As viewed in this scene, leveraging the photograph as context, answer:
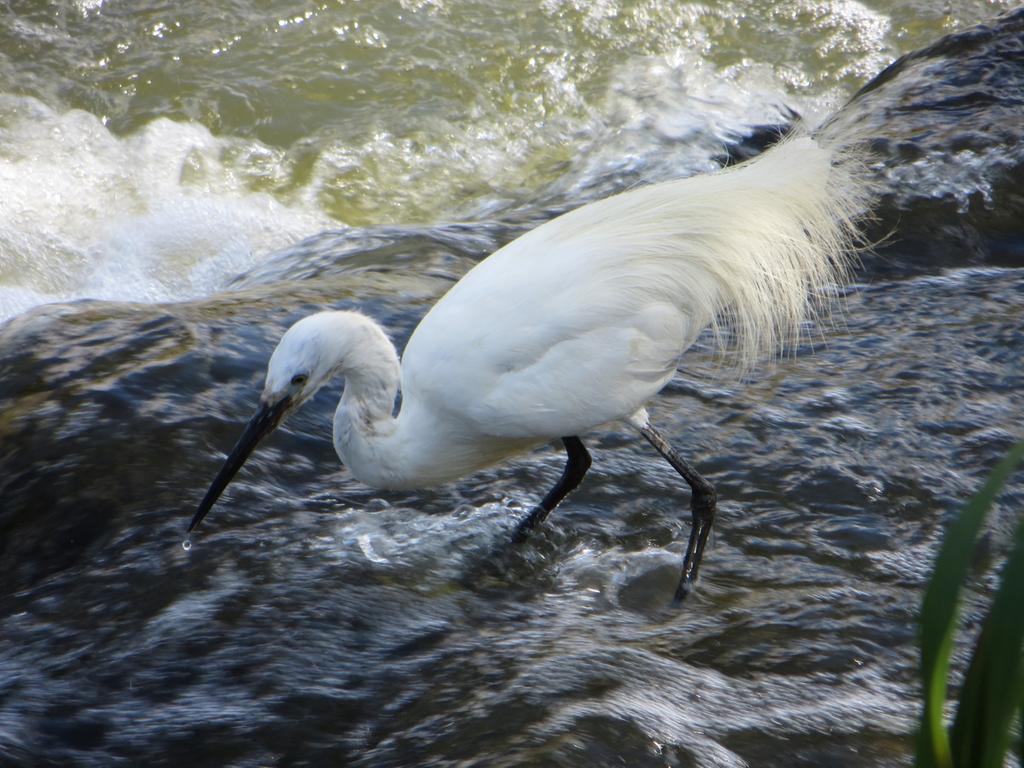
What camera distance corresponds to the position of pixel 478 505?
3.13 meters

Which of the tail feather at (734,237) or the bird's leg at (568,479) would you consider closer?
the tail feather at (734,237)

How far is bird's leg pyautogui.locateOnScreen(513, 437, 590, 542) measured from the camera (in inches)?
119

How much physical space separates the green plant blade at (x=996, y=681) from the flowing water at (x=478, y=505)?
0.77 meters

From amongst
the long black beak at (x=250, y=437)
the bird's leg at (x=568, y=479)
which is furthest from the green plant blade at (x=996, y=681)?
the bird's leg at (x=568, y=479)

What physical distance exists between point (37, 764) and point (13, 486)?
3.28 feet

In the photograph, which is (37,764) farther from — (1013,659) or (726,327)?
(726,327)

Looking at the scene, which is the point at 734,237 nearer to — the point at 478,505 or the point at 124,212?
the point at 478,505

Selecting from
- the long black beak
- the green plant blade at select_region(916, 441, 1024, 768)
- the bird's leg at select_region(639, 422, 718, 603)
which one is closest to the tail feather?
the bird's leg at select_region(639, 422, 718, 603)

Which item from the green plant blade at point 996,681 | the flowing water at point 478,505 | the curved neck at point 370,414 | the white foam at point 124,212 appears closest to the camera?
the green plant blade at point 996,681

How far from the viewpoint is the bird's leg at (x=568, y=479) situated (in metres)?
3.02

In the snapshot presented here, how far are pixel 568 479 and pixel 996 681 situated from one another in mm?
1954

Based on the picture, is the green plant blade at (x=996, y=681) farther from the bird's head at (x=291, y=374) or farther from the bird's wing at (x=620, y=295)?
the bird's head at (x=291, y=374)

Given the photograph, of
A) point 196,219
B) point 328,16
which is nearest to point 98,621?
point 196,219

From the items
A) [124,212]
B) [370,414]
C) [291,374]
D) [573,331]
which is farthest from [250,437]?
[124,212]
